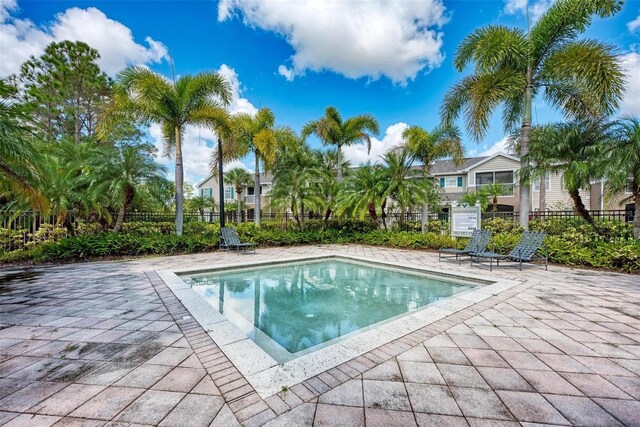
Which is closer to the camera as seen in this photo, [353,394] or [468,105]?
[353,394]

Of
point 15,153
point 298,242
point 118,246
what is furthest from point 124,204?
point 298,242

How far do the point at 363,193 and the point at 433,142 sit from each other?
4.17 m

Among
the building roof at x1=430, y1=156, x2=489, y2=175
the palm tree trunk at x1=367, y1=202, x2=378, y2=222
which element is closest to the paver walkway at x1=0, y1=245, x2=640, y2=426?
the palm tree trunk at x1=367, y1=202, x2=378, y2=222

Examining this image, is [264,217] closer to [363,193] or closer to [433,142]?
[363,193]

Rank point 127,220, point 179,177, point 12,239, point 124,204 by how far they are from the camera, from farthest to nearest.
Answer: point 127,220 < point 179,177 < point 124,204 < point 12,239

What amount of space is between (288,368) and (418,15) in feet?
44.1

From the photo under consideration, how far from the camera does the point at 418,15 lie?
37.0ft

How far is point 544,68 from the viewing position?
1013 centimetres

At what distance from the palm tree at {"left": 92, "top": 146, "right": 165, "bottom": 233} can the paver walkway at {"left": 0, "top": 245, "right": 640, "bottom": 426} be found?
6.53 m

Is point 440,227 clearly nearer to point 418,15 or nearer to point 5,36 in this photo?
point 418,15

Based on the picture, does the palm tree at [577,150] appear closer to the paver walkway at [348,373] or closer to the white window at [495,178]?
the paver walkway at [348,373]

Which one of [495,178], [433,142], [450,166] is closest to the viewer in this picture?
[433,142]

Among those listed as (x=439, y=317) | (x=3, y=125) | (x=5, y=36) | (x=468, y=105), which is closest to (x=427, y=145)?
(x=468, y=105)

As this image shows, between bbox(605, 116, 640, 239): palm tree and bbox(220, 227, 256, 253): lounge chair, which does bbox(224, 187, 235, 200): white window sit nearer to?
bbox(220, 227, 256, 253): lounge chair
